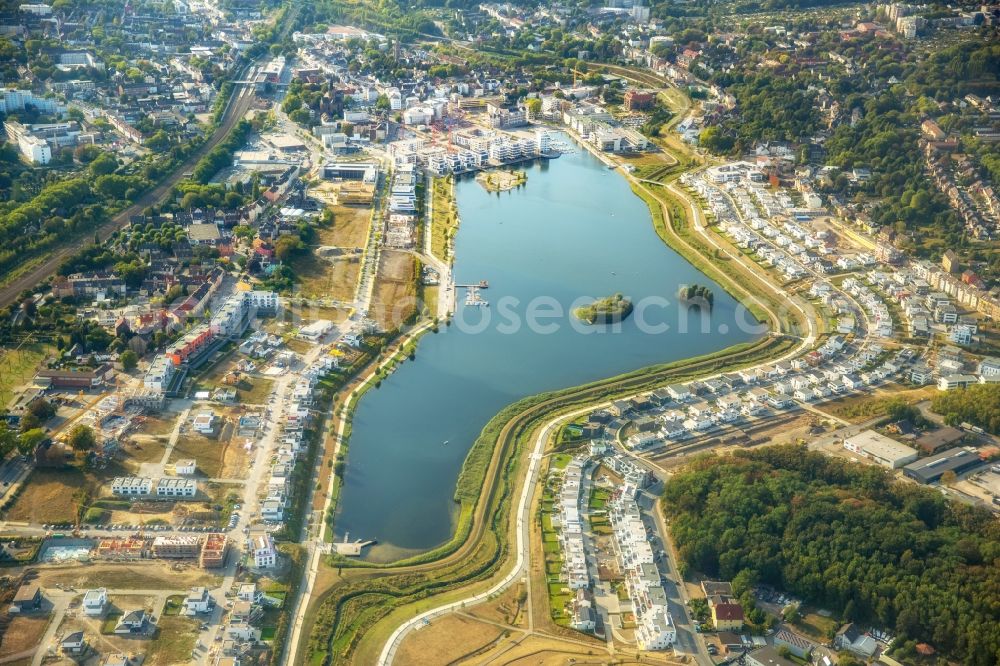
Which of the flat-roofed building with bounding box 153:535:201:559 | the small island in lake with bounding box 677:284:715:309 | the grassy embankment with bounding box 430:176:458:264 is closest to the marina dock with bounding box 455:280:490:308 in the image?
the grassy embankment with bounding box 430:176:458:264

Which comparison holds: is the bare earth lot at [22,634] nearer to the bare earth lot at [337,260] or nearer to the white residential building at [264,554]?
the white residential building at [264,554]

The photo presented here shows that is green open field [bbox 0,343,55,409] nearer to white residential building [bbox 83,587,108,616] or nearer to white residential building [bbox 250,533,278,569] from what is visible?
white residential building [bbox 83,587,108,616]

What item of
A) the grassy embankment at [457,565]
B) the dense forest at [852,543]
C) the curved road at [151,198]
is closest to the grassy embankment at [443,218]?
the curved road at [151,198]

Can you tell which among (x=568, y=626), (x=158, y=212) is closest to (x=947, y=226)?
(x=568, y=626)

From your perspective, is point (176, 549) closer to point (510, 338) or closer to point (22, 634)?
point (22, 634)

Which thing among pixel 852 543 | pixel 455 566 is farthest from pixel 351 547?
pixel 852 543

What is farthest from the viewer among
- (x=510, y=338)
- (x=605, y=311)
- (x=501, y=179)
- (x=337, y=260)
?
(x=501, y=179)
